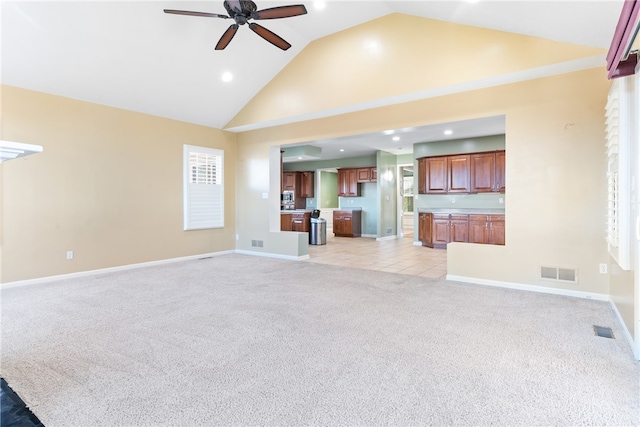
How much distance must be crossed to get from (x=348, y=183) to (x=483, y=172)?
4.37 meters

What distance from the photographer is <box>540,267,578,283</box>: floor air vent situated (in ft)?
12.3

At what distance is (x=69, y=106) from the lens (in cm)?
479

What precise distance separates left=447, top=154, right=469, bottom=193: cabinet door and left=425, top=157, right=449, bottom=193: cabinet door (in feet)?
0.38

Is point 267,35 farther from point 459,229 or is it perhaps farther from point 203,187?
point 459,229

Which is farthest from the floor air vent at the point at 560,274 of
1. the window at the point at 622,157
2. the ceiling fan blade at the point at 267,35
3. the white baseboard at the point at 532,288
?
the ceiling fan blade at the point at 267,35

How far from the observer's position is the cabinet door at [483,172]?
741 centimetres

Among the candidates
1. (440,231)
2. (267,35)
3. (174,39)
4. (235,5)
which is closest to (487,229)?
(440,231)

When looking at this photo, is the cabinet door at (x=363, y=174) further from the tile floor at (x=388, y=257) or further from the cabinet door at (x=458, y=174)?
the cabinet door at (x=458, y=174)

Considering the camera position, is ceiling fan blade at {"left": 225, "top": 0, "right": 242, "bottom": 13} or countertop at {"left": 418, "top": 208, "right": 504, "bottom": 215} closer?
ceiling fan blade at {"left": 225, "top": 0, "right": 242, "bottom": 13}

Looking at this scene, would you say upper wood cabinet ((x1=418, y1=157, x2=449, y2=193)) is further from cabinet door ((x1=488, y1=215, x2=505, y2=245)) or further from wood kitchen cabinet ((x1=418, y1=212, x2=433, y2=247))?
cabinet door ((x1=488, y1=215, x2=505, y2=245))

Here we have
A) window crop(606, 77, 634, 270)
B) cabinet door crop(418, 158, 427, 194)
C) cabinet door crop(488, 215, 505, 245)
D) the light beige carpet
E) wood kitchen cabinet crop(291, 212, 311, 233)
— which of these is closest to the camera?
the light beige carpet

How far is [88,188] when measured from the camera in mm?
5000

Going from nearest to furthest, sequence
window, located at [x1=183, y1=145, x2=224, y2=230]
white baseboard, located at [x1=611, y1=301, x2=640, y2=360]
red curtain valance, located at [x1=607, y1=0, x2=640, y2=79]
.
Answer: red curtain valance, located at [x1=607, y1=0, x2=640, y2=79] < white baseboard, located at [x1=611, y1=301, x2=640, y2=360] < window, located at [x1=183, y1=145, x2=224, y2=230]

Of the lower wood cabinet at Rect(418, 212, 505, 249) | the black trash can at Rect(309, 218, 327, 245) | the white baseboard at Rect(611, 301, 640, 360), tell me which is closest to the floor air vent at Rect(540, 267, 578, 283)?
the white baseboard at Rect(611, 301, 640, 360)
